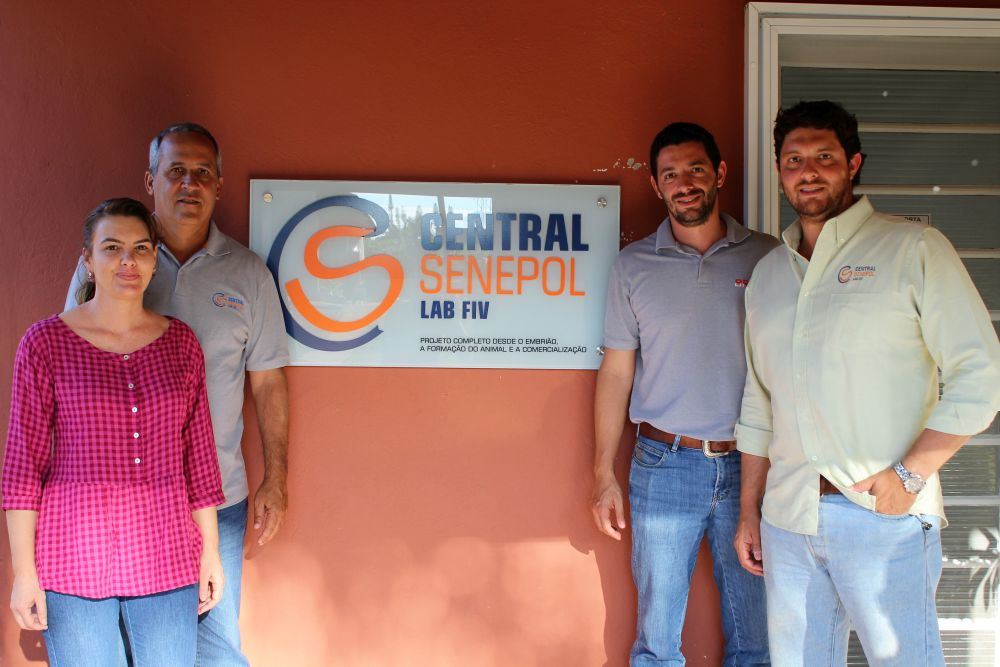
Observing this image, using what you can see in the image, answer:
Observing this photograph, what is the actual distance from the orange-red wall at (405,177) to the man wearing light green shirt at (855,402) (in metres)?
0.74

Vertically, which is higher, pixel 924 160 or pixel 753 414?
pixel 924 160

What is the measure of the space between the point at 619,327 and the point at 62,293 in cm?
201

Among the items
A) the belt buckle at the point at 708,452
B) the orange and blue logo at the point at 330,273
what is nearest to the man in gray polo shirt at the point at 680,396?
the belt buckle at the point at 708,452

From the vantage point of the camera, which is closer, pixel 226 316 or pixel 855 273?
pixel 855 273

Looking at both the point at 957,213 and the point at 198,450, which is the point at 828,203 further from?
the point at 198,450

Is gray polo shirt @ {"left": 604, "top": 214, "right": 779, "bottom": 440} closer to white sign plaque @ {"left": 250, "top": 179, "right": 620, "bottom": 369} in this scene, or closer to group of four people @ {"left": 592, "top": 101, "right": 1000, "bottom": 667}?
group of four people @ {"left": 592, "top": 101, "right": 1000, "bottom": 667}

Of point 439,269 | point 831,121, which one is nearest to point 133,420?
point 439,269

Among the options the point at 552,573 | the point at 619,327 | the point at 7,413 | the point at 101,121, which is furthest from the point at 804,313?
the point at 7,413

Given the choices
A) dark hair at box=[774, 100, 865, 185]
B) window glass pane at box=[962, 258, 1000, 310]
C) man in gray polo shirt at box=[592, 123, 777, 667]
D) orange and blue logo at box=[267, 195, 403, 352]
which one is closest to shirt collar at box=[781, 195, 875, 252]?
dark hair at box=[774, 100, 865, 185]

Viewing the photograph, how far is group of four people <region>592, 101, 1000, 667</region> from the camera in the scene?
2.05 metres

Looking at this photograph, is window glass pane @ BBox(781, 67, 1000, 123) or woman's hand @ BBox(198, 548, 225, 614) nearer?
woman's hand @ BBox(198, 548, 225, 614)

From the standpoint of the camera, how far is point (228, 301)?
8.78ft

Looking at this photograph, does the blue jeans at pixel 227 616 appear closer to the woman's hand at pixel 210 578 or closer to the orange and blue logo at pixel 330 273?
the woman's hand at pixel 210 578

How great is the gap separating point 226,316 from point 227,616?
3.24 feet
